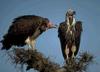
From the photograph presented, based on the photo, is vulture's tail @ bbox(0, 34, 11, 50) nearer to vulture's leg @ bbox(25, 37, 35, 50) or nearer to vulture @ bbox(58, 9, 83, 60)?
vulture's leg @ bbox(25, 37, 35, 50)

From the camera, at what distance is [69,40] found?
10945mm

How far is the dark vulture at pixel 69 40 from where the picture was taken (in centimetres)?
1098

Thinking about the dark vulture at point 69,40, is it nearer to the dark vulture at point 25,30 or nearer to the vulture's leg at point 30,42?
the dark vulture at point 25,30

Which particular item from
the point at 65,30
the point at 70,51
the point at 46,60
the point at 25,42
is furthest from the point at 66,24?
the point at 46,60

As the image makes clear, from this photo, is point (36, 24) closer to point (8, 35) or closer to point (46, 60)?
point (8, 35)

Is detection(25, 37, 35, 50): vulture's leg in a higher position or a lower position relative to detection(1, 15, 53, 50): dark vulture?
lower

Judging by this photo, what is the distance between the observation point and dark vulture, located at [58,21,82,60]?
36.0ft

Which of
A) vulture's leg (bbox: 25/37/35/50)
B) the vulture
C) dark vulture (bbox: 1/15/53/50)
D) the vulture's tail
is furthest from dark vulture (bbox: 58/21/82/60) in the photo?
the vulture's tail

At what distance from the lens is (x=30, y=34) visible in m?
11.2

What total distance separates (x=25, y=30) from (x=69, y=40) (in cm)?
189

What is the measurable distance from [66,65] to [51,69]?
611 mm

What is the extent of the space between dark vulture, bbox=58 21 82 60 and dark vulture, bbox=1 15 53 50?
39.5 inches

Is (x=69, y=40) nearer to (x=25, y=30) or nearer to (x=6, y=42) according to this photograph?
(x=25, y=30)

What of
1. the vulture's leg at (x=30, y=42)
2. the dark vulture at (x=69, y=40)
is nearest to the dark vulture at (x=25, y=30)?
the vulture's leg at (x=30, y=42)
